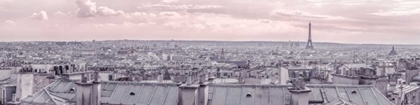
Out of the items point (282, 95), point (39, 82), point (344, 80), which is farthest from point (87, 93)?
point (344, 80)

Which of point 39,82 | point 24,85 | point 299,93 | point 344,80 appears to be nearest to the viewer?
point 299,93

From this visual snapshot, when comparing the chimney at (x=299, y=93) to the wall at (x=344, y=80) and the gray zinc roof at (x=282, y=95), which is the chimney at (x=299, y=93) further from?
the wall at (x=344, y=80)

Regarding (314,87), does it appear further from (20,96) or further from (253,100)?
(20,96)

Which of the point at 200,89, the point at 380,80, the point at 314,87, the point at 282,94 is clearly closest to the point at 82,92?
the point at 200,89

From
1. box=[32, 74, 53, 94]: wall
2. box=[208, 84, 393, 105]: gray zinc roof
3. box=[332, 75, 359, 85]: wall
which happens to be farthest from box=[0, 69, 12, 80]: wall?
box=[332, 75, 359, 85]: wall

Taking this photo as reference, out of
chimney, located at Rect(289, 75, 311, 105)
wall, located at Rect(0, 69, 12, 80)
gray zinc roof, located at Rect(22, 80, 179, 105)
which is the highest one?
chimney, located at Rect(289, 75, 311, 105)

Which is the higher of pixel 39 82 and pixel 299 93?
pixel 299 93

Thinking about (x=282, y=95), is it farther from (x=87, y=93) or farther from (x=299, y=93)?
(x=87, y=93)

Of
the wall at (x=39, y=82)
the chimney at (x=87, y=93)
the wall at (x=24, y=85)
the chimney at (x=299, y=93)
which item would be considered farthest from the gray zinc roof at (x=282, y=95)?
the wall at (x=39, y=82)

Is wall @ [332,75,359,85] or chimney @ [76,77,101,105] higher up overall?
wall @ [332,75,359,85]

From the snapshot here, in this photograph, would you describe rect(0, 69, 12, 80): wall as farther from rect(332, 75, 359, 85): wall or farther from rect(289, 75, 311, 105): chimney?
rect(289, 75, 311, 105): chimney

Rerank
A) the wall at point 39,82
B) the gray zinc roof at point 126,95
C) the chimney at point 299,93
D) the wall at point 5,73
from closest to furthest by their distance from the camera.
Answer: the chimney at point 299,93 → the gray zinc roof at point 126,95 → the wall at point 39,82 → the wall at point 5,73
